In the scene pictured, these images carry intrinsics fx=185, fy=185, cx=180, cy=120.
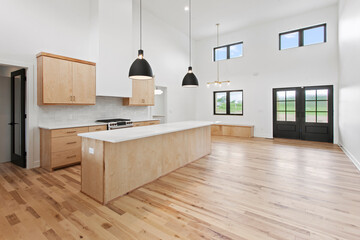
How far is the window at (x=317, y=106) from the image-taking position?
20.6ft

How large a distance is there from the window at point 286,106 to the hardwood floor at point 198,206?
3422 millimetres

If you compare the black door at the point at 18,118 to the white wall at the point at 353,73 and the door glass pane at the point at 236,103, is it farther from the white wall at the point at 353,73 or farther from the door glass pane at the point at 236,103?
the door glass pane at the point at 236,103

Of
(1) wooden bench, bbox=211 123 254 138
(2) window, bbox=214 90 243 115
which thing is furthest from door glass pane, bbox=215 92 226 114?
(1) wooden bench, bbox=211 123 254 138

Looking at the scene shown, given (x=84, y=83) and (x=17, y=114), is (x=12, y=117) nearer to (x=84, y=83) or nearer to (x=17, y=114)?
(x=17, y=114)

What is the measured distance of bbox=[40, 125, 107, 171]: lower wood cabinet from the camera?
3577 millimetres

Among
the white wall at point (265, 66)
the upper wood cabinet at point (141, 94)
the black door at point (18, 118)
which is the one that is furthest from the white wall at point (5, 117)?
the white wall at point (265, 66)

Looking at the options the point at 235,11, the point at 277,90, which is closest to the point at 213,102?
the point at 277,90

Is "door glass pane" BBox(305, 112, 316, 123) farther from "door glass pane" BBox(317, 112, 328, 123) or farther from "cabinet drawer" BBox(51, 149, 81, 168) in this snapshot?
"cabinet drawer" BBox(51, 149, 81, 168)

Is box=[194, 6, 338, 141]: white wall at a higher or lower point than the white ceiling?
lower

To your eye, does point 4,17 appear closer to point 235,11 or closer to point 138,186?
point 138,186

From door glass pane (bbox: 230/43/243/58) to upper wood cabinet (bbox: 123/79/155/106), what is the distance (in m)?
4.19

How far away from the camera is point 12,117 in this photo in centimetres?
410

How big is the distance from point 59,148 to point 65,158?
0.24m

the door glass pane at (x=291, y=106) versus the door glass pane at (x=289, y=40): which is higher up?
the door glass pane at (x=289, y=40)
